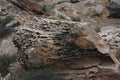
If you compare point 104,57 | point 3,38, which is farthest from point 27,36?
point 3,38

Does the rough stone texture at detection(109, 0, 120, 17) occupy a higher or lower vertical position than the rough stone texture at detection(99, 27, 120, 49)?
lower

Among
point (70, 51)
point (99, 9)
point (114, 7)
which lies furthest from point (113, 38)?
point (99, 9)

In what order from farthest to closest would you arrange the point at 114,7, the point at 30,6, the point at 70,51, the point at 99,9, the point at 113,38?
the point at 99,9 < the point at 114,7 < the point at 30,6 < the point at 113,38 < the point at 70,51

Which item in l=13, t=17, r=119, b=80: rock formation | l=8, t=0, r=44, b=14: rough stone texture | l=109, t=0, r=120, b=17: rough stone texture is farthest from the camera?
l=109, t=0, r=120, b=17: rough stone texture

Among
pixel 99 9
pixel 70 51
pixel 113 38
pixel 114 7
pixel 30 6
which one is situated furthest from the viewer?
pixel 99 9

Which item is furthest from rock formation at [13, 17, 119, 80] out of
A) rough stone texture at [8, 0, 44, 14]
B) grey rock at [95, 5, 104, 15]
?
grey rock at [95, 5, 104, 15]

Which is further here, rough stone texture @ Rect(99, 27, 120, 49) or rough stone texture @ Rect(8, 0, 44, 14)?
rough stone texture @ Rect(8, 0, 44, 14)

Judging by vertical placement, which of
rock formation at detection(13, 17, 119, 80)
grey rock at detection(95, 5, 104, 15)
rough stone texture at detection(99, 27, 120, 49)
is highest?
rock formation at detection(13, 17, 119, 80)

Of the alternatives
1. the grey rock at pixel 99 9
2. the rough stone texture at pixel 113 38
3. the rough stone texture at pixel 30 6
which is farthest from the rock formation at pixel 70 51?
the grey rock at pixel 99 9

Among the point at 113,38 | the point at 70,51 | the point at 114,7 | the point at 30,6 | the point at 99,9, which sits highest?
the point at 70,51

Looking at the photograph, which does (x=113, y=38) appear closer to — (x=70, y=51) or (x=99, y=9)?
(x=70, y=51)

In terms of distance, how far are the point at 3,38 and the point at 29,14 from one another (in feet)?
11.6

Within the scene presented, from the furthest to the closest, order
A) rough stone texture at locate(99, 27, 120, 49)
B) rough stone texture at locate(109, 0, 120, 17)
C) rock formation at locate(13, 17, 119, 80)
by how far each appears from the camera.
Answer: rough stone texture at locate(109, 0, 120, 17), rough stone texture at locate(99, 27, 120, 49), rock formation at locate(13, 17, 119, 80)

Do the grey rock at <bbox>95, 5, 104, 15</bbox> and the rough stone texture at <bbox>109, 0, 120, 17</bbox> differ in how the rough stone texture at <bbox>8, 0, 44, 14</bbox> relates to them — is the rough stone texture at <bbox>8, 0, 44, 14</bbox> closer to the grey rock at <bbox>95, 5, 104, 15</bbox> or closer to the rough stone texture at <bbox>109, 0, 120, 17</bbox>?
the grey rock at <bbox>95, 5, 104, 15</bbox>
